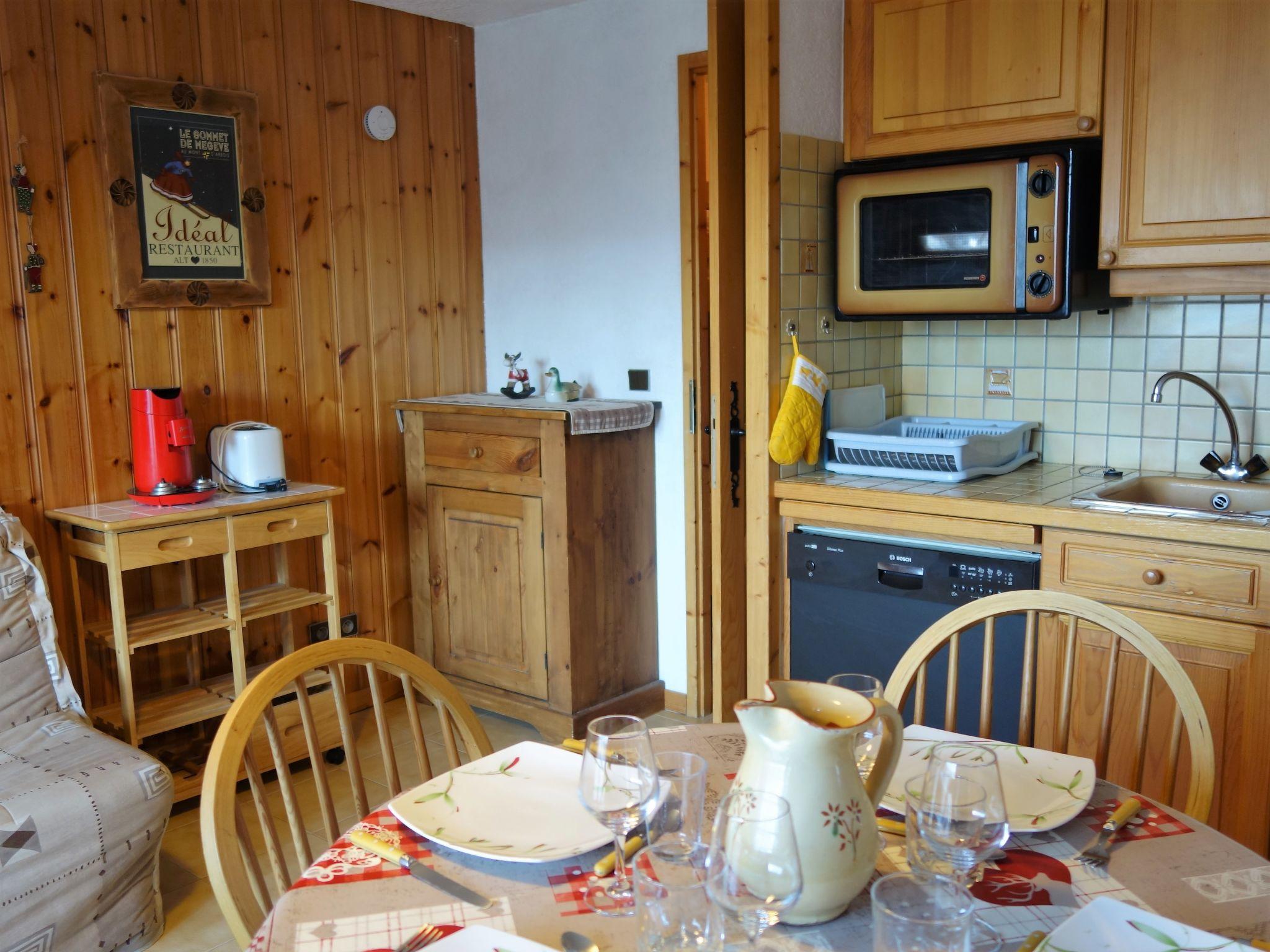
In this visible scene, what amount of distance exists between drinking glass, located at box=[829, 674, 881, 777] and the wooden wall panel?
7.88ft

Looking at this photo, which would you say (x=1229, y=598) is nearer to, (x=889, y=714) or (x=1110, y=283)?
(x=1110, y=283)

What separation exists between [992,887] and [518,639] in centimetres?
247

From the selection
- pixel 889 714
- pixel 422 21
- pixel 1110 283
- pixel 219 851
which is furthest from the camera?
pixel 422 21

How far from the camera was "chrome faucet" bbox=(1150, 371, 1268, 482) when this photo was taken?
2576 mm

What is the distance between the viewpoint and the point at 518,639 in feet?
11.4

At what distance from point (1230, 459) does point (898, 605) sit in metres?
0.88

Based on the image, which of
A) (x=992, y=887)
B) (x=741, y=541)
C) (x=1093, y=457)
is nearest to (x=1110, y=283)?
(x=1093, y=457)

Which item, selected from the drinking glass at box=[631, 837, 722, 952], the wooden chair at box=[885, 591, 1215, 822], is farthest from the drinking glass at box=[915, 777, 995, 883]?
the wooden chair at box=[885, 591, 1215, 822]

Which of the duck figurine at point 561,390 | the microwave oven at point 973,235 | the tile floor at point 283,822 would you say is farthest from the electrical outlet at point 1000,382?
the tile floor at point 283,822

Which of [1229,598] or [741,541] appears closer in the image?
[1229,598]

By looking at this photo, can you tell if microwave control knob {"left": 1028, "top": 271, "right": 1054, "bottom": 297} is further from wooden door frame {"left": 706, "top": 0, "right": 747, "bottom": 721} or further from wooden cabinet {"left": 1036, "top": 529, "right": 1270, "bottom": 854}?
wooden door frame {"left": 706, "top": 0, "right": 747, "bottom": 721}

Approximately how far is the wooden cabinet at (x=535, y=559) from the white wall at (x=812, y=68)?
41.3 inches

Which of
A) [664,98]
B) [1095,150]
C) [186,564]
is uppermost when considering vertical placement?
[664,98]

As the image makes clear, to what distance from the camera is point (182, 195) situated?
3109mm
